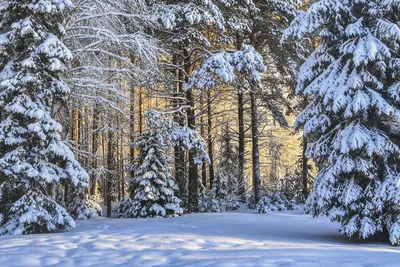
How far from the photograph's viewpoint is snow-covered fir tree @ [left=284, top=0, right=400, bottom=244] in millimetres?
6539

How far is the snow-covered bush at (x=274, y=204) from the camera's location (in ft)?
49.1

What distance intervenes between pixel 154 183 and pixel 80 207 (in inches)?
180

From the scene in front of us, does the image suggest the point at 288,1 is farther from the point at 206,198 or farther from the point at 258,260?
the point at 258,260

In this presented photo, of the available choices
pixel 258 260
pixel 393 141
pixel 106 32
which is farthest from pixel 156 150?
pixel 258 260

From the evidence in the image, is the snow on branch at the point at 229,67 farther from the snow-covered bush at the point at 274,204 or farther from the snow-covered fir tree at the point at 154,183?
the snow-covered bush at the point at 274,204

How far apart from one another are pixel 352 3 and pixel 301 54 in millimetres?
7983

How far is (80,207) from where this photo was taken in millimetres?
16953

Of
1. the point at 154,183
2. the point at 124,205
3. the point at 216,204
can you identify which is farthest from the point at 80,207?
the point at 216,204

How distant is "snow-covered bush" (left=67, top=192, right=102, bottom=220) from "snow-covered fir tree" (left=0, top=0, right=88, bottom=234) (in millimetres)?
8579

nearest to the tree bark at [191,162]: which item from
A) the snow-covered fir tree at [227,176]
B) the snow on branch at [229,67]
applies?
the snow on branch at [229,67]

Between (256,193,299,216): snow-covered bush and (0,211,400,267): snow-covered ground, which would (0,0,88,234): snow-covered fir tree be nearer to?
(0,211,400,267): snow-covered ground

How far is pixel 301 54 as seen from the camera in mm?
15047

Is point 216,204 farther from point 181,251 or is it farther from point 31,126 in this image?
point 181,251

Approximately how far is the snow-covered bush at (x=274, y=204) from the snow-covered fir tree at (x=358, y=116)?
302 inches
